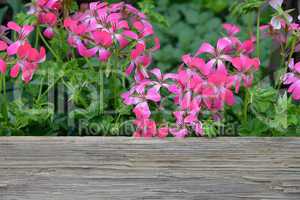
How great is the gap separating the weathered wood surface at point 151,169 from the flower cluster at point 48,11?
36cm

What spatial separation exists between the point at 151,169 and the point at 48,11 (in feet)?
1.71

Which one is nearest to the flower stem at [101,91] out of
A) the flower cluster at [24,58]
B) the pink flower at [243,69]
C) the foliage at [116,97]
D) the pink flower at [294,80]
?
the foliage at [116,97]

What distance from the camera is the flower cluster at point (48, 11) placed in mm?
1537

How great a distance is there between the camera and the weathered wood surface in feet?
4.35

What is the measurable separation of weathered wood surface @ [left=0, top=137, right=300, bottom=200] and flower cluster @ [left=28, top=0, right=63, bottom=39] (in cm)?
36

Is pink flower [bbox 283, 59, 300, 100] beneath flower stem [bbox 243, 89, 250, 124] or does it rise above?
above

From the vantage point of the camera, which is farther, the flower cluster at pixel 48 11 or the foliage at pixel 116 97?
the flower cluster at pixel 48 11

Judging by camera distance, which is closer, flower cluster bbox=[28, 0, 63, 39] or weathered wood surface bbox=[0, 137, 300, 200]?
weathered wood surface bbox=[0, 137, 300, 200]

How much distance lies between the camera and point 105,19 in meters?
1.45

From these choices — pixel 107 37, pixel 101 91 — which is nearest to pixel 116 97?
pixel 101 91

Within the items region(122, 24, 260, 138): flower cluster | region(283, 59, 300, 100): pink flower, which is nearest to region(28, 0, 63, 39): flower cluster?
region(122, 24, 260, 138): flower cluster

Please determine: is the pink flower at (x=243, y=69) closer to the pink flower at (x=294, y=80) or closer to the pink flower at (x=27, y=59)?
the pink flower at (x=294, y=80)

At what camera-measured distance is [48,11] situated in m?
1.58

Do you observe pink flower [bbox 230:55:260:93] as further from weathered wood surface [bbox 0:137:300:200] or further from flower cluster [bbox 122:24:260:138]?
weathered wood surface [bbox 0:137:300:200]
